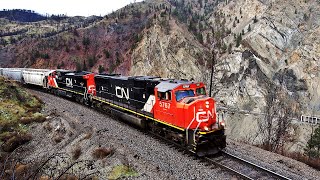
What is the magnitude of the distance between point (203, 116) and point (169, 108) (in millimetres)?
1921

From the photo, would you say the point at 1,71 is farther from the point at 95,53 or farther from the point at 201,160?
the point at 201,160

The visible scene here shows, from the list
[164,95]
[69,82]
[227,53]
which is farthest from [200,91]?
[227,53]

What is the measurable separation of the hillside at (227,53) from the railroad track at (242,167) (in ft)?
125

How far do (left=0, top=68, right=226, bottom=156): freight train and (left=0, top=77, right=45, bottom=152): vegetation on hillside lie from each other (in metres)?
5.94

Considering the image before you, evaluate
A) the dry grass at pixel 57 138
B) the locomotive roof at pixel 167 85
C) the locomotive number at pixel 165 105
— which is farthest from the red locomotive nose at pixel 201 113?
the dry grass at pixel 57 138

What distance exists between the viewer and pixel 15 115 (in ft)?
76.8

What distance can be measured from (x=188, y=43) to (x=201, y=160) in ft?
197

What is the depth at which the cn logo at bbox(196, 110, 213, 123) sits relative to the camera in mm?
14172

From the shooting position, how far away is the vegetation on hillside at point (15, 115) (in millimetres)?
19231

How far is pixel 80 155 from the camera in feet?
51.6

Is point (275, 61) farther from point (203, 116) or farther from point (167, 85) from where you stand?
point (203, 116)

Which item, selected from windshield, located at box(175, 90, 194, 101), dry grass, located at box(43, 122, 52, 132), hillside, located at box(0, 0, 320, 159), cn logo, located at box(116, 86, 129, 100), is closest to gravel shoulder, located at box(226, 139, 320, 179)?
windshield, located at box(175, 90, 194, 101)

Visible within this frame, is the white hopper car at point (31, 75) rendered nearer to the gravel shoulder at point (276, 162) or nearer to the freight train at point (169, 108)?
the freight train at point (169, 108)

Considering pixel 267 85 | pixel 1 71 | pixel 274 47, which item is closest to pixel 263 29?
pixel 274 47
